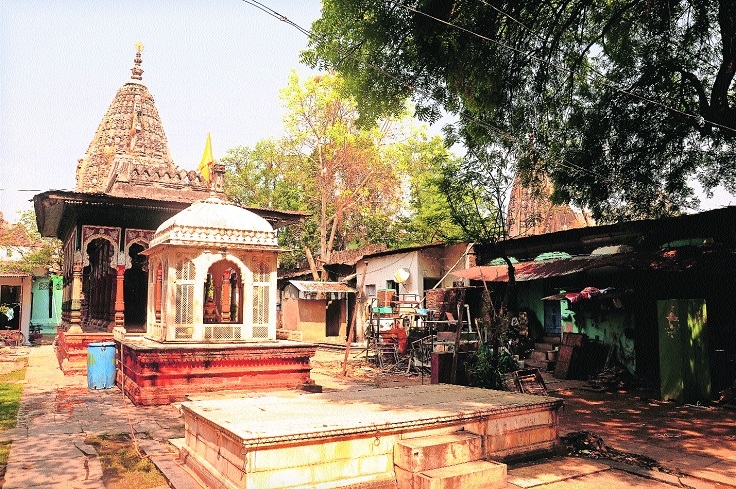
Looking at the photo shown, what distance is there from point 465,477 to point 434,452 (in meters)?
0.36

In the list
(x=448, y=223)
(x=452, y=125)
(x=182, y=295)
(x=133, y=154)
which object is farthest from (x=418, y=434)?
(x=448, y=223)

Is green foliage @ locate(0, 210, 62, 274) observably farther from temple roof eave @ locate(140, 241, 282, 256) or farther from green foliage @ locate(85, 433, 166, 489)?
green foliage @ locate(85, 433, 166, 489)

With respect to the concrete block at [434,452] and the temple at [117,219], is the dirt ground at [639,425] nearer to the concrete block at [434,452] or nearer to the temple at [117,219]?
the concrete block at [434,452]

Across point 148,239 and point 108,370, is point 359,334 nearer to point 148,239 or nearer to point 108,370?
point 148,239

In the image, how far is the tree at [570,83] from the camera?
404 inches

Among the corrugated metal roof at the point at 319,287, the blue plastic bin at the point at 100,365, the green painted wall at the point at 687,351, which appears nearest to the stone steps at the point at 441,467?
the green painted wall at the point at 687,351

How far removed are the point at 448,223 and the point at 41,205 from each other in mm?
19795

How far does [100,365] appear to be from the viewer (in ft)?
39.3

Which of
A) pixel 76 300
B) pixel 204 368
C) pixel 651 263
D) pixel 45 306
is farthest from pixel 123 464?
pixel 45 306

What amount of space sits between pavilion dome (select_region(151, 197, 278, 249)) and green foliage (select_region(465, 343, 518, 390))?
15.9 ft

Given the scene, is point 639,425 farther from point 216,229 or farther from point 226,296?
point 226,296

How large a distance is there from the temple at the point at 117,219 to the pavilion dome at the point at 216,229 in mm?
1108

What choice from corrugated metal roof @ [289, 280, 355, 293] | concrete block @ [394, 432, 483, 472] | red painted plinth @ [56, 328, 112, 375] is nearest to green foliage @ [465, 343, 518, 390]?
concrete block @ [394, 432, 483, 472]

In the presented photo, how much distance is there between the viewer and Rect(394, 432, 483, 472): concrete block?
5133 millimetres
